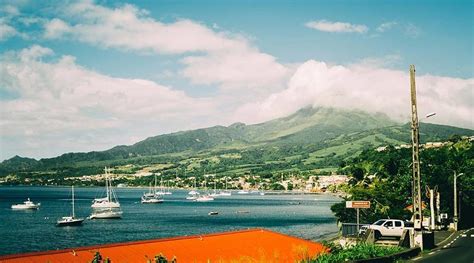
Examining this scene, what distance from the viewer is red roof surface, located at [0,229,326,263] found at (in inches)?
1146

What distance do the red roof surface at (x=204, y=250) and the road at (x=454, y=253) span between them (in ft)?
20.2

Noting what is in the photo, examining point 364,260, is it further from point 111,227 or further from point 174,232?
point 111,227

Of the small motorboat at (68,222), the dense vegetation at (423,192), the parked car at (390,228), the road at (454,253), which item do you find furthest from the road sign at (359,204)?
the small motorboat at (68,222)

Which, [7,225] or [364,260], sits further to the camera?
[7,225]

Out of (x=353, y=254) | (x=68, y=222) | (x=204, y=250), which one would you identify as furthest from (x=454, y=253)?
(x=68, y=222)

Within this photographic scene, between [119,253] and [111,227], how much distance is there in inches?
3362

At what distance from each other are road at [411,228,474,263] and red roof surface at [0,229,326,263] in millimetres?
6170

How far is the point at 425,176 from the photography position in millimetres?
63062

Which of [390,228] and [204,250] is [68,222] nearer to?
[204,250]

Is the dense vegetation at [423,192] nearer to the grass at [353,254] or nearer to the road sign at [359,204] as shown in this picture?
the road sign at [359,204]

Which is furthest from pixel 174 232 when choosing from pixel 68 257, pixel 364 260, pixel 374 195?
pixel 364 260

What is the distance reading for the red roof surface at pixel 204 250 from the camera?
95.5ft

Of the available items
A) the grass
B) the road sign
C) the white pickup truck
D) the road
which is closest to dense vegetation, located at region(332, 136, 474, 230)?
the white pickup truck

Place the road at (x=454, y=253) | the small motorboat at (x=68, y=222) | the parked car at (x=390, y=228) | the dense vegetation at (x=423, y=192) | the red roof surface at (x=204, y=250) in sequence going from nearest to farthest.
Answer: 1. the road at (x=454, y=253)
2. the red roof surface at (x=204, y=250)
3. the parked car at (x=390, y=228)
4. the dense vegetation at (x=423, y=192)
5. the small motorboat at (x=68, y=222)
